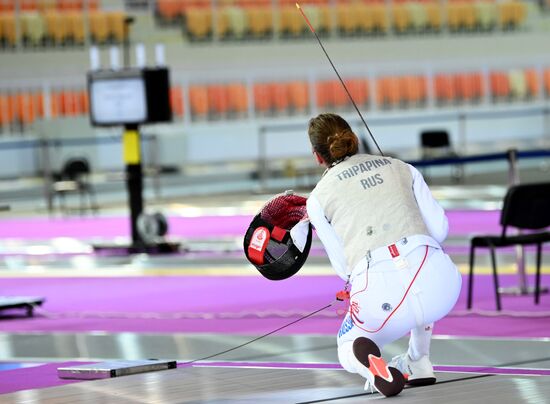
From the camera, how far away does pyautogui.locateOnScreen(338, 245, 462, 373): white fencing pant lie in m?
5.75

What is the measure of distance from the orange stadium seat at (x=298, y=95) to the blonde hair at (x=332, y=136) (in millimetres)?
21546

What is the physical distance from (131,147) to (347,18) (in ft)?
51.1

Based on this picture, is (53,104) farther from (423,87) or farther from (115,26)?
(423,87)

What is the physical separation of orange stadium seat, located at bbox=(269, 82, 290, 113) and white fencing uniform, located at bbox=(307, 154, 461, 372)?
70.2 feet

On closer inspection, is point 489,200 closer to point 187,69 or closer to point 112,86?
point 112,86

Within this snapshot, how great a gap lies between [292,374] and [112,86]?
297 inches

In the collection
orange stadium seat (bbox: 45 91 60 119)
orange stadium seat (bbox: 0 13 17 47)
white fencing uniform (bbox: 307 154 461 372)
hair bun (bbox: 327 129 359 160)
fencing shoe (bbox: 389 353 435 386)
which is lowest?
fencing shoe (bbox: 389 353 435 386)

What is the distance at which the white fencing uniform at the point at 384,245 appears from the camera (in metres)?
5.77

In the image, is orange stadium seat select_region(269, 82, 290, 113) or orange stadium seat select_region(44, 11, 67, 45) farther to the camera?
orange stadium seat select_region(269, 82, 290, 113)

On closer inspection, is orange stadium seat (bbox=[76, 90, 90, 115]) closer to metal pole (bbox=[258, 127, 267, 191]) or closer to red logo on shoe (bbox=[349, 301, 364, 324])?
metal pole (bbox=[258, 127, 267, 191])

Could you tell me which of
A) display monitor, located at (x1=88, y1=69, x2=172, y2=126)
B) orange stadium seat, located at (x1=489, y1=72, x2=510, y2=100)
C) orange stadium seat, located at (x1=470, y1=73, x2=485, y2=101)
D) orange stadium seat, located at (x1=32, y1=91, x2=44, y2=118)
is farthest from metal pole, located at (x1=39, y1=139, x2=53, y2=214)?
orange stadium seat, located at (x1=489, y1=72, x2=510, y2=100)

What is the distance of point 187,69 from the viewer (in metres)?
26.2

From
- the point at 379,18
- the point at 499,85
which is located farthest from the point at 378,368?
the point at 499,85

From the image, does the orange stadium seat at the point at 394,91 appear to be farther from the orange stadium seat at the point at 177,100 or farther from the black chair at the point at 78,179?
the black chair at the point at 78,179
